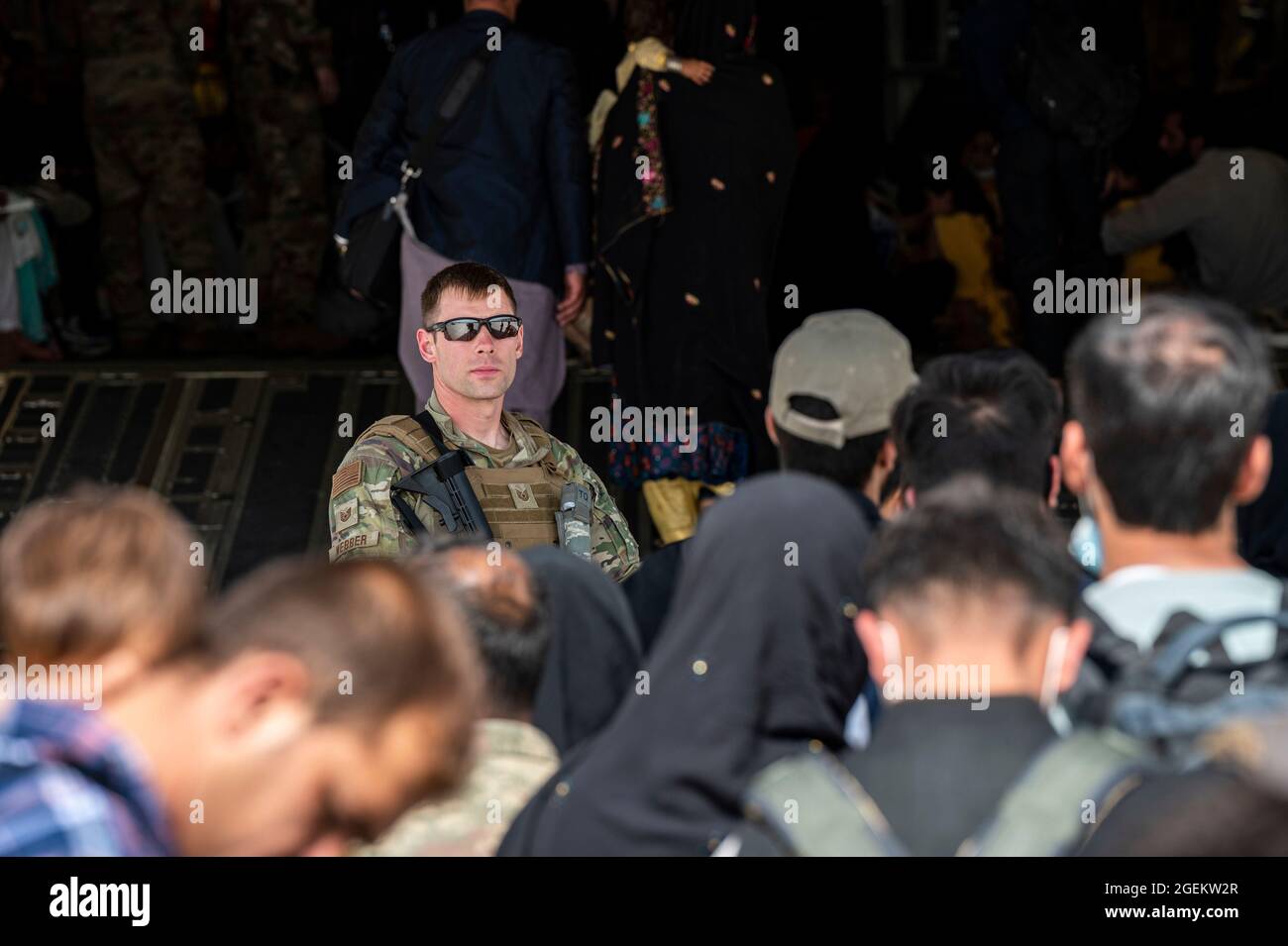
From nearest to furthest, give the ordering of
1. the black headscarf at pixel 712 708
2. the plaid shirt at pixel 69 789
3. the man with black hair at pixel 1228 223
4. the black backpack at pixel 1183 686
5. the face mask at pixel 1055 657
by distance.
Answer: the plaid shirt at pixel 69 789, the black backpack at pixel 1183 686, the face mask at pixel 1055 657, the black headscarf at pixel 712 708, the man with black hair at pixel 1228 223

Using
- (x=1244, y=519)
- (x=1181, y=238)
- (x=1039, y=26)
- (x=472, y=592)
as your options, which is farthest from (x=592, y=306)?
(x=472, y=592)

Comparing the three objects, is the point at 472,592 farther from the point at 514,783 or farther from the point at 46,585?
the point at 46,585

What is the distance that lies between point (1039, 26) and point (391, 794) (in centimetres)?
474

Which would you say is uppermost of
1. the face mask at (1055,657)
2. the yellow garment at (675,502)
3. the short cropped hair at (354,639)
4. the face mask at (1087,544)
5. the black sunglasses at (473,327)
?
the black sunglasses at (473,327)

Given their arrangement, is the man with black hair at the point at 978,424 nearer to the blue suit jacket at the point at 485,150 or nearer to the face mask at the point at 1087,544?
the face mask at the point at 1087,544

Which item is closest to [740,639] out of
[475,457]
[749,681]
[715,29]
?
[749,681]

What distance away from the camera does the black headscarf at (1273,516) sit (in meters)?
3.59

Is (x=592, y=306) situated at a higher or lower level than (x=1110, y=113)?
lower

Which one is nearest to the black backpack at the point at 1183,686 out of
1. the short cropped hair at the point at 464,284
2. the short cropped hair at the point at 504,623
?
the short cropped hair at the point at 504,623

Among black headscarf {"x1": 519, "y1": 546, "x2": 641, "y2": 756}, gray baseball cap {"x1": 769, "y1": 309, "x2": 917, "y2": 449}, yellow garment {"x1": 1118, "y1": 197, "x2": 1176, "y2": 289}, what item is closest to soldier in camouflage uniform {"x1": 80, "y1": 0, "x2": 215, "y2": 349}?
yellow garment {"x1": 1118, "y1": 197, "x2": 1176, "y2": 289}

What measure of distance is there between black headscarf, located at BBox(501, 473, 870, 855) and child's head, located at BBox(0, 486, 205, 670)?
0.64 meters

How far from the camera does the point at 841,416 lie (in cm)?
342

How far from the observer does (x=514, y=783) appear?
2.81 m

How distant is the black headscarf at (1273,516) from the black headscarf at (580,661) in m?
1.25
